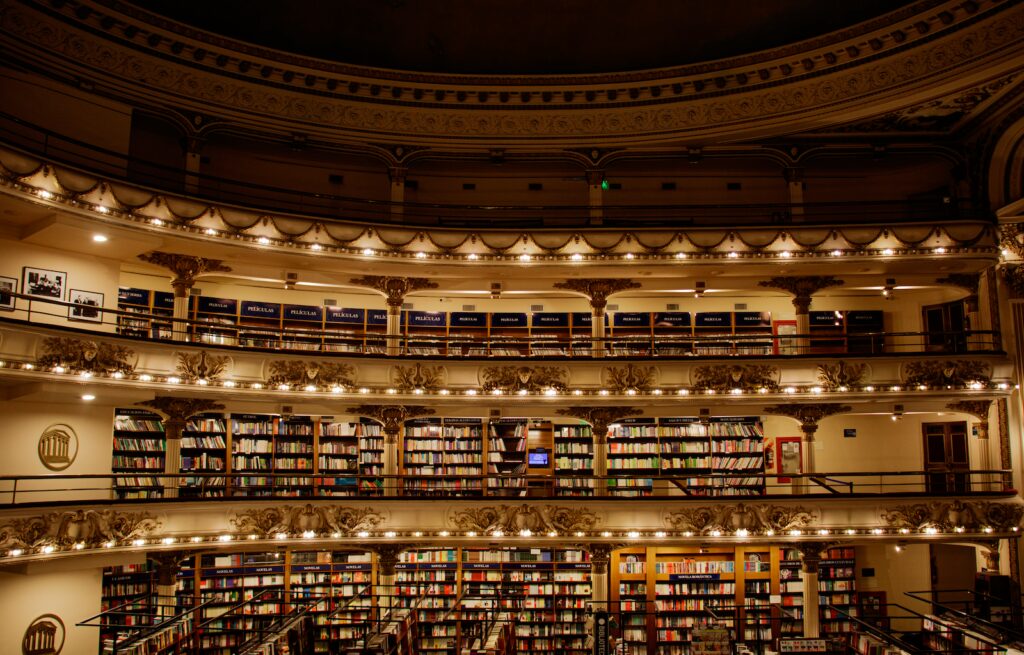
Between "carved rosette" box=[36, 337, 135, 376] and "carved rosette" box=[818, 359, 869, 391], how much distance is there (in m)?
12.0

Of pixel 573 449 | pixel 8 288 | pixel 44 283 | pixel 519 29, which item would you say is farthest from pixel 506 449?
pixel 8 288

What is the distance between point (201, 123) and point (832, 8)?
12.1m

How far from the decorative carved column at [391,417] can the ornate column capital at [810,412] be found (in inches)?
267

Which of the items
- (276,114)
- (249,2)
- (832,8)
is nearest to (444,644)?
(276,114)

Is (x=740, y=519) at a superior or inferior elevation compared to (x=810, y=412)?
inferior

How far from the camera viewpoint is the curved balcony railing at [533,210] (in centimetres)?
1598

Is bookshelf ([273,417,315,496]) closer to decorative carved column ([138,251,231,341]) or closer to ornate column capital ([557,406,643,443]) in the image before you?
decorative carved column ([138,251,231,341])

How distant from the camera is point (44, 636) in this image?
42.2 ft

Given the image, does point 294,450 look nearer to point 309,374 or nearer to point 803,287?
point 309,374

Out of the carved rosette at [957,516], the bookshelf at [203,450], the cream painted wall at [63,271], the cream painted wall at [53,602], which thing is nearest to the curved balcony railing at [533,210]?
the cream painted wall at [63,271]

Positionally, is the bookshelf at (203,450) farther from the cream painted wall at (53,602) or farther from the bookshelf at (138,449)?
the cream painted wall at (53,602)

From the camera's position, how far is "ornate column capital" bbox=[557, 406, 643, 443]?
1571 centimetres

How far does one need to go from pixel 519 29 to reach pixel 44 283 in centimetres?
995

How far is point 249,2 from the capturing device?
52.3 ft
